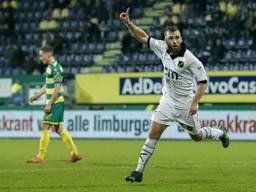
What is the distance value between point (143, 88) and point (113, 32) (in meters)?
6.18

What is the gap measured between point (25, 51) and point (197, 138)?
79.2ft

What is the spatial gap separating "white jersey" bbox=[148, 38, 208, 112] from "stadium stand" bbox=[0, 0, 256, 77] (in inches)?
726

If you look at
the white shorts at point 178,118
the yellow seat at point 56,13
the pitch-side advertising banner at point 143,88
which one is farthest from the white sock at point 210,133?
the yellow seat at point 56,13

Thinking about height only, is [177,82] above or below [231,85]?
above

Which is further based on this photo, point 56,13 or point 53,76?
point 56,13

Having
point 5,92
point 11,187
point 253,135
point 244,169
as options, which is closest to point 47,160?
point 244,169

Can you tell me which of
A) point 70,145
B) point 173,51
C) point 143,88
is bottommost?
point 143,88

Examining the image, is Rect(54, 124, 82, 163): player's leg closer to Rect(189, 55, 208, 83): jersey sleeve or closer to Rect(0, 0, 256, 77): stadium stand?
Rect(189, 55, 208, 83): jersey sleeve

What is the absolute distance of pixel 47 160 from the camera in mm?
16984

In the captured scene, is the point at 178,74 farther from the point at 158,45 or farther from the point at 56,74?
the point at 56,74

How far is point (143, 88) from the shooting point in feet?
98.0

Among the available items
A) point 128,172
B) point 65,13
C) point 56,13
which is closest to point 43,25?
point 56,13

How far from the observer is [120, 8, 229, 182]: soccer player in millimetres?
11531

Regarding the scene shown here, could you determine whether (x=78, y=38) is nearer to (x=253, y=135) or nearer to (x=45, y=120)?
(x=253, y=135)
